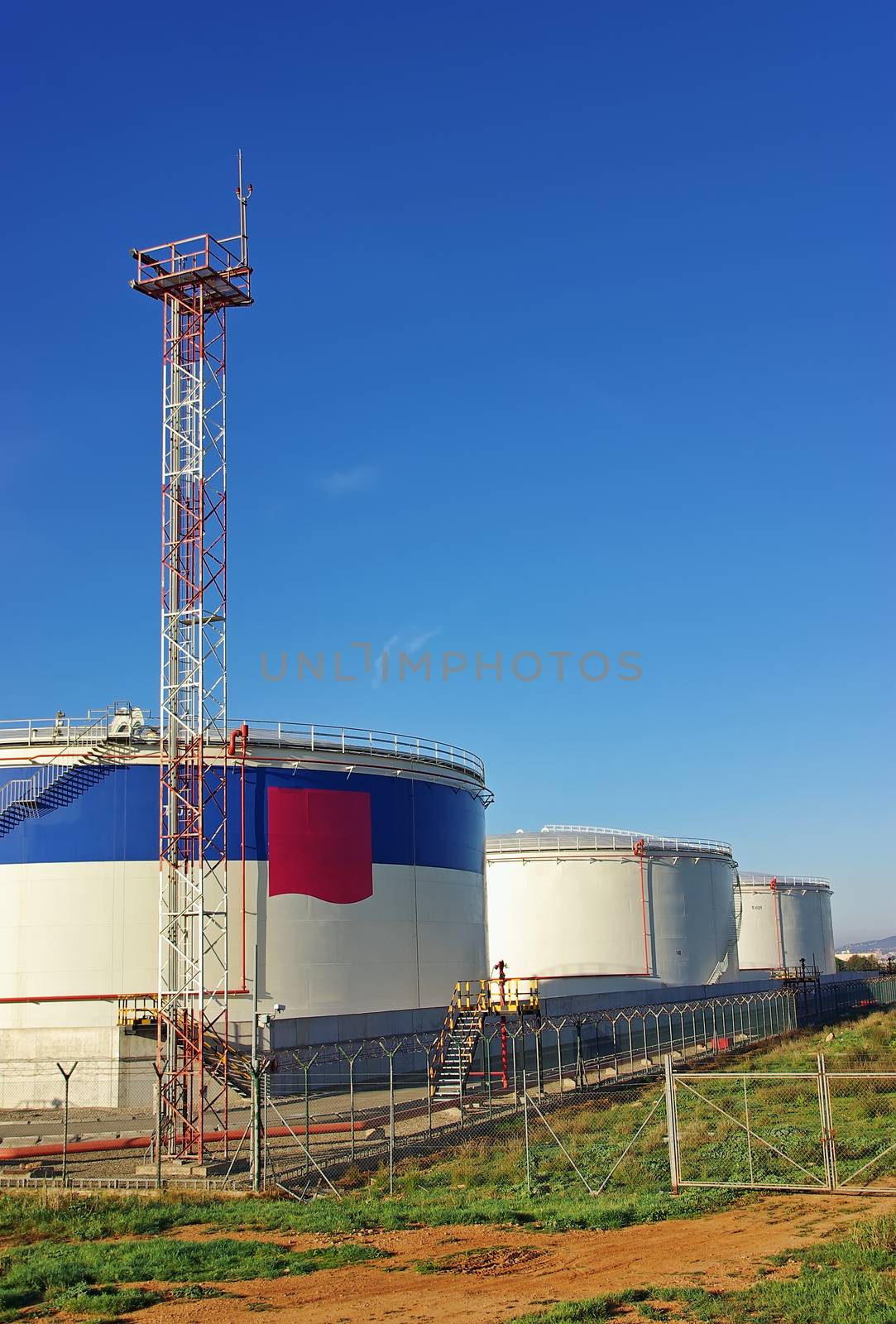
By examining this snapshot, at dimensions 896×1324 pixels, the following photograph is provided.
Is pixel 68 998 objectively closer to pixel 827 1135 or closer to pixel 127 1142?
pixel 127 1142

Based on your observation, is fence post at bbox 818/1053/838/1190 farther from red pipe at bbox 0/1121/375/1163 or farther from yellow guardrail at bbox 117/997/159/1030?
yellow guardrail at bbox 117/997/159/1030

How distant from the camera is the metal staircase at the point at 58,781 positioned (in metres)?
39.1

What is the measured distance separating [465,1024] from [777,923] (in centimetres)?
4851

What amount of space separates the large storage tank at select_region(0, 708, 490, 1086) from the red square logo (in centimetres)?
5

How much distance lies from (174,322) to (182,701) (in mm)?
11507

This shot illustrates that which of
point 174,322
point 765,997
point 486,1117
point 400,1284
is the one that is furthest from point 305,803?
point 765,997

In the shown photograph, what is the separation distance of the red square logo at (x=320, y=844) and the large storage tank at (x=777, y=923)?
157 ft

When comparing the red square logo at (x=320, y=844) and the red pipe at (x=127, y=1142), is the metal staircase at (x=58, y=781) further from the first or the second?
the red pipe at (x=127, y=1142)

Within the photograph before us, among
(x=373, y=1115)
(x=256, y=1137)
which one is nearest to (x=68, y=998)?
(x=373, y=1115)

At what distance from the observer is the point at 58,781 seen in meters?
39.3

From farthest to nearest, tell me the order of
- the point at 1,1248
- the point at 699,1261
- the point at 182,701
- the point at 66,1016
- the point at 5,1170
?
the point at 66,1016 < the point at 182,701 < the point at 5,1170 < the point at 1,1248 < the point at 699,1261

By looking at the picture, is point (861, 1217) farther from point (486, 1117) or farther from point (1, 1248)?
point (486, 1117)

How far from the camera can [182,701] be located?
35.1 metres

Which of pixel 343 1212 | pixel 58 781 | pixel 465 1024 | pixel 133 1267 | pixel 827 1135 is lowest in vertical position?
pixel 343 1212
